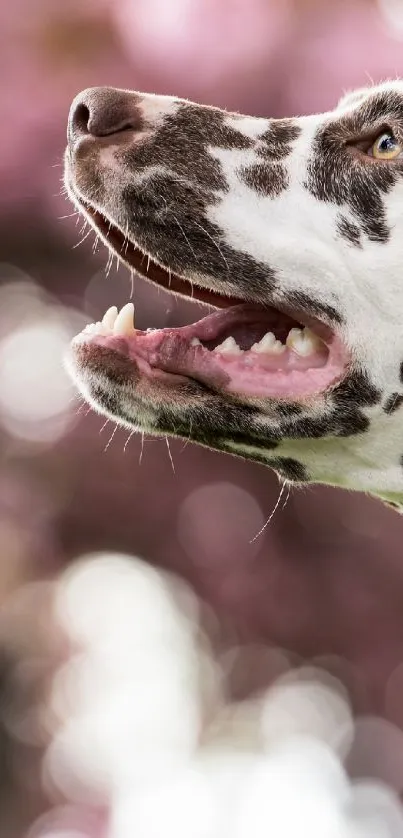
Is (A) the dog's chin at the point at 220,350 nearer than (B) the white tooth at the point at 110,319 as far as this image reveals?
Yes

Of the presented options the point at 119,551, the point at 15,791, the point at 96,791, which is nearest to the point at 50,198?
the point at 119,551

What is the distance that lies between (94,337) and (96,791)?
7484 millimetres

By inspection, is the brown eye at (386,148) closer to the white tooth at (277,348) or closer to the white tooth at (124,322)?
the white tooth at (277,348)

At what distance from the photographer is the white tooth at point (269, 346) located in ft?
10.8

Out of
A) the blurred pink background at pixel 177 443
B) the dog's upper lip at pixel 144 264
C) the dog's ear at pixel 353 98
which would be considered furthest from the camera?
the blurred pink background at pixel 177 443

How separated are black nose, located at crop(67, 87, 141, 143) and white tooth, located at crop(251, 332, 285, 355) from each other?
2.28 feet

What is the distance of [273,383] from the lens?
327cm

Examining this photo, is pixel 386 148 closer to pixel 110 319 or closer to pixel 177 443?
pixel 110 319

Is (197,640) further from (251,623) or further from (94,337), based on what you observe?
(94,337)

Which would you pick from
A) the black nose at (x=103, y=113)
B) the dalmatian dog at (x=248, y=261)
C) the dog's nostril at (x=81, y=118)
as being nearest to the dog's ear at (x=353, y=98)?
the dalmatian dog at (x=248, y=261)

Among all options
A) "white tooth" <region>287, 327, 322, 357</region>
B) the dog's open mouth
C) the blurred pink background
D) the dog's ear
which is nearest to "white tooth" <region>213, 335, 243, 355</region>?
the dog's open mouth

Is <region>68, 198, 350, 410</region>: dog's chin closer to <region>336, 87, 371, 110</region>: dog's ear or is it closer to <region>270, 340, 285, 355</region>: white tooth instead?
<region>270, 340, 285, 355</region>: white tooth

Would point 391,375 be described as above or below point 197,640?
above

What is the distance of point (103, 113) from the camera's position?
3221 mm
